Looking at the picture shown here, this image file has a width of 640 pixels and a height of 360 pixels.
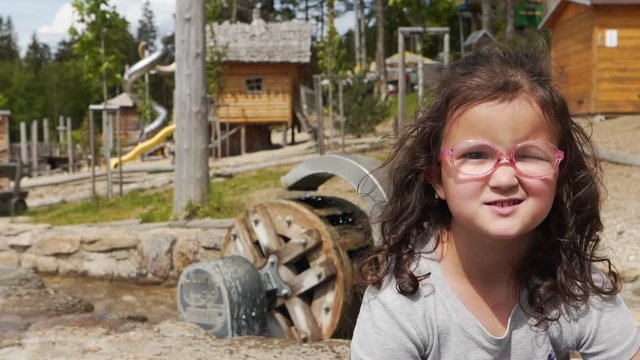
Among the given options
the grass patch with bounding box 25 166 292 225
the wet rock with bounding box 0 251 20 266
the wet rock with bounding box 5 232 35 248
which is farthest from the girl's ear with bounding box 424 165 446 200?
the grass patch with bounding box 25 166 292 225

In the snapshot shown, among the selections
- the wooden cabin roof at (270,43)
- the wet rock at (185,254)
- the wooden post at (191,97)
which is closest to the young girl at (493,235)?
the wet rock at (185,254)

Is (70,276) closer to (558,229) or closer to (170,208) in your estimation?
(170,208)

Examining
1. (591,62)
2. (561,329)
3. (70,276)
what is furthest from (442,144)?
(591,62)

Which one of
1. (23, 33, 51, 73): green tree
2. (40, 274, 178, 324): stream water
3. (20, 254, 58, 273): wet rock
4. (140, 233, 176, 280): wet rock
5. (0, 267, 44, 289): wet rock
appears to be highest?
(23, 33, 51, 73): green tree

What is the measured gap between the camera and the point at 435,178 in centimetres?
185

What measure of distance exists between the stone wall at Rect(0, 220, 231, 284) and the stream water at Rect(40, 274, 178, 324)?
0.10m

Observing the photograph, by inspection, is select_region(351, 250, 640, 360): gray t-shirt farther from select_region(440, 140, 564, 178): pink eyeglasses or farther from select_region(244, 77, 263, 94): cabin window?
select_region(244, 77, 263, 94): cabin window

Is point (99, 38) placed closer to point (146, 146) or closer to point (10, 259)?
point (10, 259)

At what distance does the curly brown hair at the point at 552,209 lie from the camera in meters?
1.71

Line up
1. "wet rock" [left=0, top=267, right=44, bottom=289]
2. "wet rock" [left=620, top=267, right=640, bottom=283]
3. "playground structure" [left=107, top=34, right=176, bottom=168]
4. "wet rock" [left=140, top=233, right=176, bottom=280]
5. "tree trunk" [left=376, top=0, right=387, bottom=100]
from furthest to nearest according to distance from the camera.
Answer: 1. "tree trunk" [left=376, top=0, right=387, bottom=100]
2. "playground structure" [left=107, top=34, right=176, bottom=168]
3. "wet rock" [left=140, top=233, right=176, bottom=280]
4. "wet rock" [left=0, top=267, right=44, bottom=289]
5. "wet rock" [left=620, top=267, right=640, bottom=283]

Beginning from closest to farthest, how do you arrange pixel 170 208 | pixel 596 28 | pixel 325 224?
pixel 325 224, pixel 170 208, pixel 596 28

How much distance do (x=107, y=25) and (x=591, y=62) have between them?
9.56 m

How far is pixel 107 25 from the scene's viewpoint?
560 inches

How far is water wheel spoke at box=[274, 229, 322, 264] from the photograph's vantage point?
423cm
